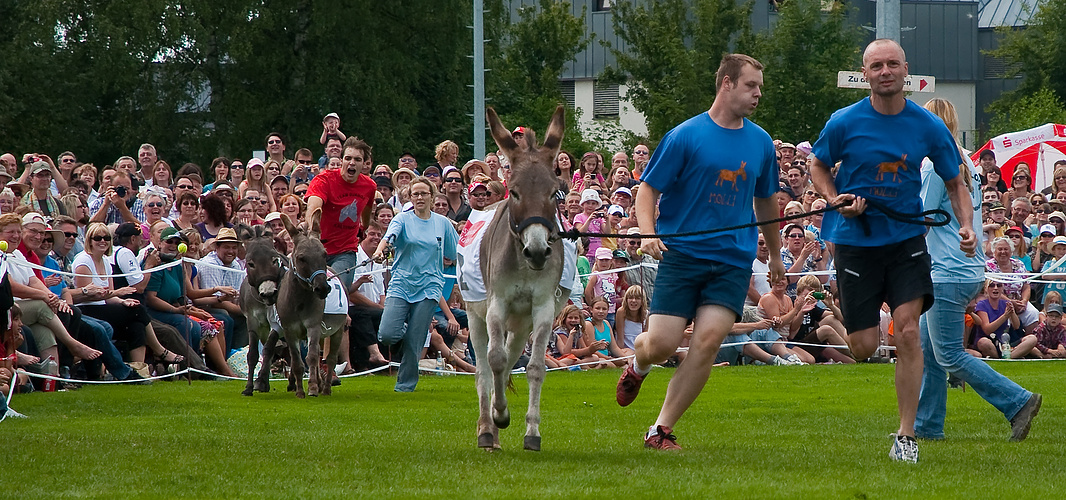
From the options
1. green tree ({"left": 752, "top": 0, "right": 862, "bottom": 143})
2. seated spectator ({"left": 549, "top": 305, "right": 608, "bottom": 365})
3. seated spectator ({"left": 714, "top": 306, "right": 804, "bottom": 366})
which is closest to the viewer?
seated spectator ({"left": 549, "top": 305, "right": 608, "bottom": 365})

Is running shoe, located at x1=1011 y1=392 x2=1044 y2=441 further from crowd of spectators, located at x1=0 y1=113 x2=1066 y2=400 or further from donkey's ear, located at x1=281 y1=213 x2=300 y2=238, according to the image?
donkey's ear, located at x1=281 y1=213 x2=300 y2=238

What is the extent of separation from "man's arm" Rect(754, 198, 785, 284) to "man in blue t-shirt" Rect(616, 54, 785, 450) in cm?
16

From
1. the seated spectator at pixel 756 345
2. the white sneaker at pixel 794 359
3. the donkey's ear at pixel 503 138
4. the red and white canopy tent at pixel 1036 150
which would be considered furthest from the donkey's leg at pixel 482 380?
the red and white canopy tent at pixel 1036 150

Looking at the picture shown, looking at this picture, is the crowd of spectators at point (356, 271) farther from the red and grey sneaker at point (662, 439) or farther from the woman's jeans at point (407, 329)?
the red and grey sneaker at point (662, 439)

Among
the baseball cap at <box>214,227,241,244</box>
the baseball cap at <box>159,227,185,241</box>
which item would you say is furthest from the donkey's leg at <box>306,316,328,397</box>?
the baseball cap at <box>159,227,185,241</box>

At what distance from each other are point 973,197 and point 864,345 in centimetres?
177

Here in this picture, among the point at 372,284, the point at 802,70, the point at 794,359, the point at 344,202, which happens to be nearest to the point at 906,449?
the point at 344,202

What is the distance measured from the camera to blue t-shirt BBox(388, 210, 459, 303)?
1445cm

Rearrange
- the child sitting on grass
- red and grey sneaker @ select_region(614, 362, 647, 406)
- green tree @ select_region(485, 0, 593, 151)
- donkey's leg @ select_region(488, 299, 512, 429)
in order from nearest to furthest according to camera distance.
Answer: donkey's leg @ select_region(488, 299, 512, 429) < red and grey sneaker @ select_region(614, 362, 647, 406) < the child sitting on grass < green tree @ select_region(485, 0, 593, 151)

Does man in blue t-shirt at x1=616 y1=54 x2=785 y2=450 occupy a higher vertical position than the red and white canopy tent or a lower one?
lower

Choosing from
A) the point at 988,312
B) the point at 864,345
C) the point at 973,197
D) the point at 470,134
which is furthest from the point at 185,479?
the point at 470,134

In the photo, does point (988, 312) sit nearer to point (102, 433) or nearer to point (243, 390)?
point (243, 390)

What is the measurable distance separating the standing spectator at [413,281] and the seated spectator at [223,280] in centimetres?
306

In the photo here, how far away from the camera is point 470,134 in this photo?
43.4 m
